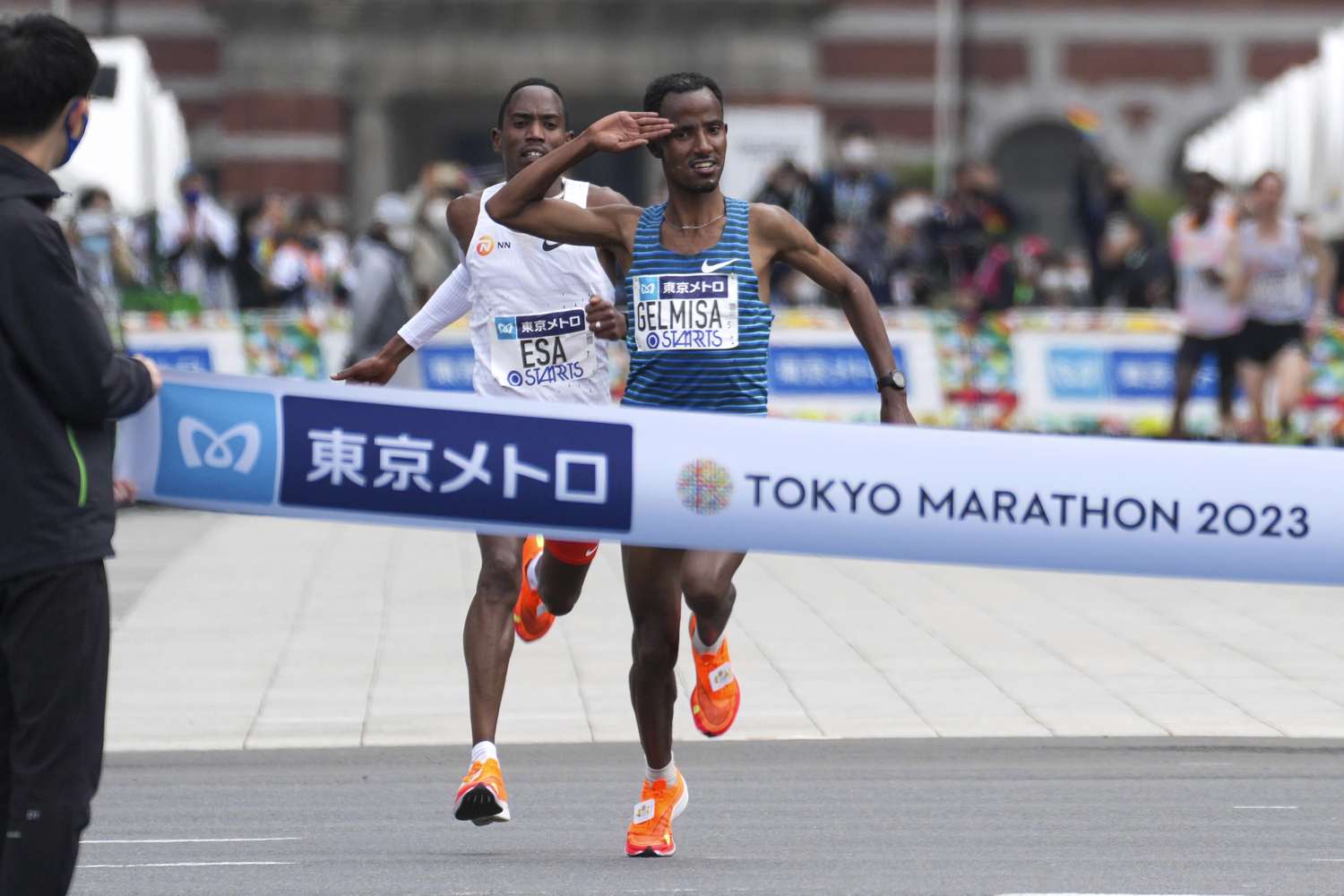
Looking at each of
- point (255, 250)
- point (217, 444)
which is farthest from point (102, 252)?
point (217, 444)

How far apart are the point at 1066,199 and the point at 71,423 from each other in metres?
39.5

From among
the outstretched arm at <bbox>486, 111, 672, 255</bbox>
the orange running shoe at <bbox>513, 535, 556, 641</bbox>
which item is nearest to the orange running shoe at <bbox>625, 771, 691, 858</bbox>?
the outstretched arm at <bbox>486, 111, 672, 255</bbox>

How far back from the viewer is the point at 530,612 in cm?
775

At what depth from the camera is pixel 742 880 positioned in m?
5.75

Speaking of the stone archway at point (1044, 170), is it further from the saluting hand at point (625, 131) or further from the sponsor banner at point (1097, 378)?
the saluting hand at point (625, 131)

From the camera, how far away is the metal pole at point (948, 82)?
42062 millimetres

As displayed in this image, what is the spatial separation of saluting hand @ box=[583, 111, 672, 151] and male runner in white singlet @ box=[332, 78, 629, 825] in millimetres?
806

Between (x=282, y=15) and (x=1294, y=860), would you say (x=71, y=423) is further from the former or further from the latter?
(x=282, y=15)

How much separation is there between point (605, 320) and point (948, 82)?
37.4 meters

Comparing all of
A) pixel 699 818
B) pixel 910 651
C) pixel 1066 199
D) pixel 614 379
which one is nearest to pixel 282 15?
pixel 1066 199

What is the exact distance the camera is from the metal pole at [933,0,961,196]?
42062 mm

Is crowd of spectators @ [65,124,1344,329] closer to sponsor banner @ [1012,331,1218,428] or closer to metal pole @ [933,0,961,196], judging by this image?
sponsor banner @ [1012,331,1218,428]

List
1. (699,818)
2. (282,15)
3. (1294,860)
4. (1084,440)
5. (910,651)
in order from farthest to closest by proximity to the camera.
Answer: (282,15) < (910,651) < (699,818) < (1294,860) < (1084,440)

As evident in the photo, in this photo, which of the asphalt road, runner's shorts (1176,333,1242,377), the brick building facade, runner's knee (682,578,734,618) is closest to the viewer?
the asphalt road
